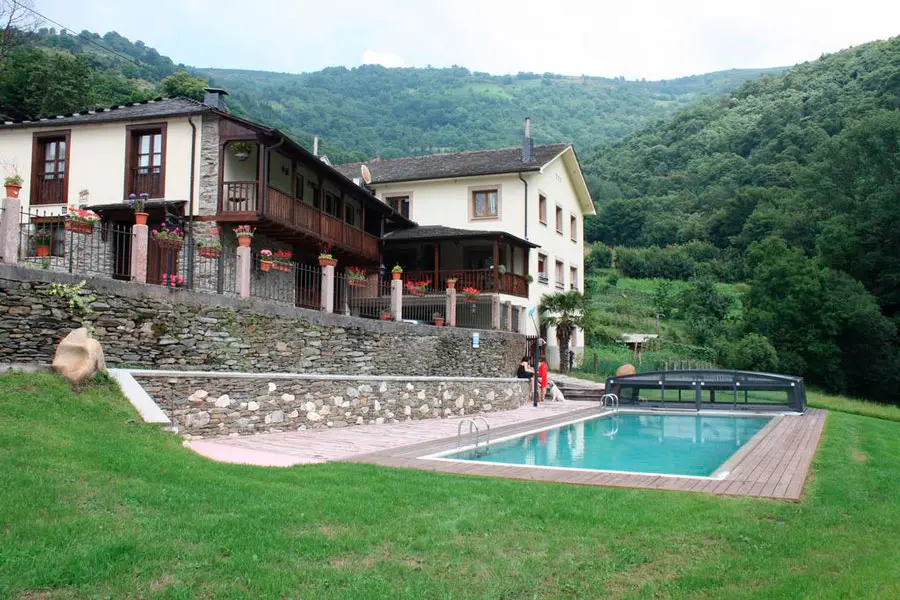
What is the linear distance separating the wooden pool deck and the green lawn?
0.55 meters

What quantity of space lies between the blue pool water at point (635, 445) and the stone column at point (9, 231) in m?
6.37

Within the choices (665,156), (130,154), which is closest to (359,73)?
(665,156)

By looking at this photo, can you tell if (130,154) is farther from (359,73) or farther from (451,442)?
(359,73)

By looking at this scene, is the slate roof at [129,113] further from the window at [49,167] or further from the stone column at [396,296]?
the stone column at [396,296]

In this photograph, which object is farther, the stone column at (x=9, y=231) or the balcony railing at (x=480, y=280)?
the balcony railing at (x=480, y=280)

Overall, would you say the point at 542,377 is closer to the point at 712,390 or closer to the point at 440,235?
the point at 712,390

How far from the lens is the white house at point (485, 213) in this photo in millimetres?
29312

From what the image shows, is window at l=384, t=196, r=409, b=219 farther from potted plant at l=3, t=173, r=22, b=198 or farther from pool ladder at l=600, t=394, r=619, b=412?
potted plant at l=3, t=173, r=22, b=198

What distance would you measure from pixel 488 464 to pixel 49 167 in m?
18.9

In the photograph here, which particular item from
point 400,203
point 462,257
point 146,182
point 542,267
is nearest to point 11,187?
point 146,182

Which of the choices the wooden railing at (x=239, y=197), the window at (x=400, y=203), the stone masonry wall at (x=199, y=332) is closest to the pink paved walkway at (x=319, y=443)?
the stone masonry wall at (x=199, y=332)

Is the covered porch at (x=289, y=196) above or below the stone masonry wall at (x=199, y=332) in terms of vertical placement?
above

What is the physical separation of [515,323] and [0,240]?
59.5 feet

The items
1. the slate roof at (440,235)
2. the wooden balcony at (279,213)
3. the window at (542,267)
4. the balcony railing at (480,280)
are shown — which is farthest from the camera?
the window at (542,267)
